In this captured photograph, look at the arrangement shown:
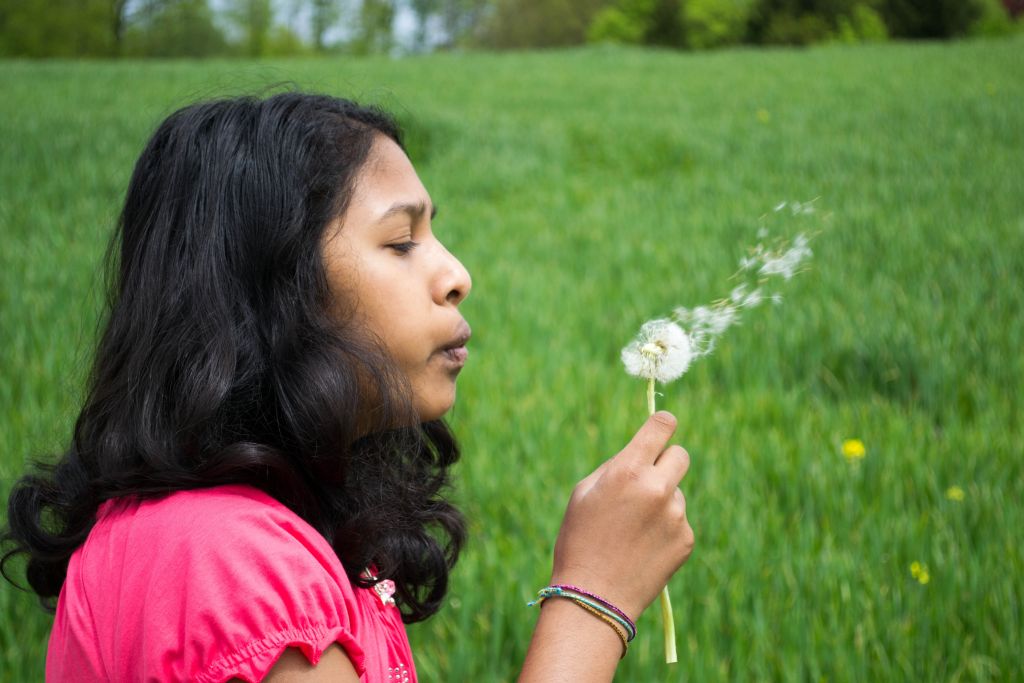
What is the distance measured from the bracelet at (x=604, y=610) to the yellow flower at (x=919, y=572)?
1139mm

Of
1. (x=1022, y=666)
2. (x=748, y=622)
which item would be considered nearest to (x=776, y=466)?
(x=748, y=622)

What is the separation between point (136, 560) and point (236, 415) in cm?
18

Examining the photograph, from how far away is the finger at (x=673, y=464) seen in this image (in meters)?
1.02

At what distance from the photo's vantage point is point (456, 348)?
109 centimetres

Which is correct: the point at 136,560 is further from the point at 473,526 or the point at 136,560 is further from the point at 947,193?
the point at 947,193

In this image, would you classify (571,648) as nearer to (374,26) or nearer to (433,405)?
(433,405)

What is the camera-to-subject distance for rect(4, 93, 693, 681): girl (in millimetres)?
854

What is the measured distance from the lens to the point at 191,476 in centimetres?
92

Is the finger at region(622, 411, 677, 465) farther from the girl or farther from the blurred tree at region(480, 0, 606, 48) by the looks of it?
the blurred tree at region(480, 0, 606, 48)

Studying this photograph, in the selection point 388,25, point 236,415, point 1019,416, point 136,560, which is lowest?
point 1019,416

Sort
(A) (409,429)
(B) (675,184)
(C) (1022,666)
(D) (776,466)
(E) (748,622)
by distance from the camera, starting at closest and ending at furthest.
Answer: (A) (409,429)
(C) (1022,666)
(E) (748,622)
(D) (776,466)
(B) (675,184)

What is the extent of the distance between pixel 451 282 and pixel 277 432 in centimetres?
26

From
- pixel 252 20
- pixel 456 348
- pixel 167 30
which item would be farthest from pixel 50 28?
pixel 456 348

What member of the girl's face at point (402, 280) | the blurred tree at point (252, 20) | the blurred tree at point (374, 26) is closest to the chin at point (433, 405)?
the girl's face at point (402, 280)
